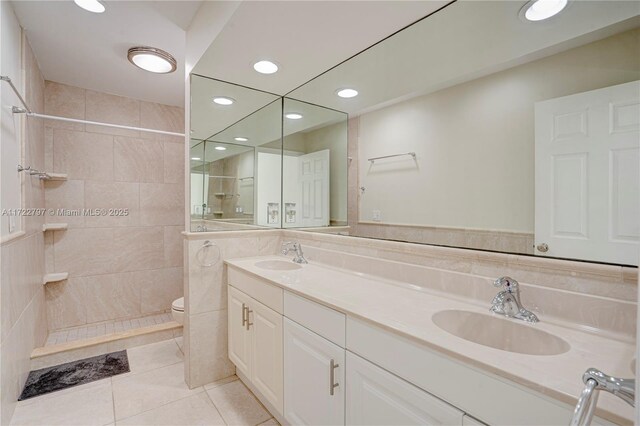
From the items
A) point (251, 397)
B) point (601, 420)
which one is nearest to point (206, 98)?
point (251, 397)

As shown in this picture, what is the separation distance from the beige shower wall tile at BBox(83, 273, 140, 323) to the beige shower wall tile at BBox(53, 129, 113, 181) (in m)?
1.04

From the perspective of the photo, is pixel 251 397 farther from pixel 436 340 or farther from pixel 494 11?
pixel 494 11

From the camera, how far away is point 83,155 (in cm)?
293

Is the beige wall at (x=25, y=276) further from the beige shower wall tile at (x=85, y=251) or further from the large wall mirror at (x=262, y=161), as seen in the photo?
the large wall mirror at (x=262, y=161)

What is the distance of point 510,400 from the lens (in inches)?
27.6

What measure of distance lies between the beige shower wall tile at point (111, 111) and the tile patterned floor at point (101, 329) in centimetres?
196

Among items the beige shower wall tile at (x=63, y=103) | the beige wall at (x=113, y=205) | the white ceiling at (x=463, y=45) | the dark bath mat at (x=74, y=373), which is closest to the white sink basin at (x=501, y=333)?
the white ceiling at (x=463, y=45)

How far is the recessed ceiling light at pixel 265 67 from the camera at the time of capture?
1.97 meters

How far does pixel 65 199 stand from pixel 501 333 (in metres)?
3.61

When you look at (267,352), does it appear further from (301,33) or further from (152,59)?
(152,59)

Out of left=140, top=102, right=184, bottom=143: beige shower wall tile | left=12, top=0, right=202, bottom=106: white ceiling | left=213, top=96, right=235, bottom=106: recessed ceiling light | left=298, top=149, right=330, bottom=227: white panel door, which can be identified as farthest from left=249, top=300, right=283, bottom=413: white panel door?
left=140, top=102, right=184, bottom=143: beige shower wall tile

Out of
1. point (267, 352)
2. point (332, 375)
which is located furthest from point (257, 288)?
point (332, 375)

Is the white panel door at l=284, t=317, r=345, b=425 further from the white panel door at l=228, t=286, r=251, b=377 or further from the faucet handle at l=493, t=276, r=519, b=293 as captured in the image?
the faucet handle at l=493, t=276, r=519, b=293

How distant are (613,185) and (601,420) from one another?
787mm
